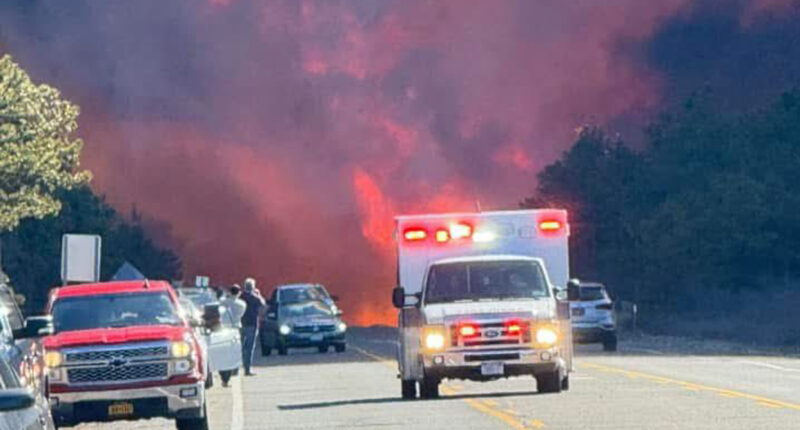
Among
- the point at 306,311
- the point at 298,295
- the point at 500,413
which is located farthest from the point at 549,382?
the point at 298,295

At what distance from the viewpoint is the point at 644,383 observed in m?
31.6

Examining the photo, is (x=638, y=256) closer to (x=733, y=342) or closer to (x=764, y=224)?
(x=764, y=224)

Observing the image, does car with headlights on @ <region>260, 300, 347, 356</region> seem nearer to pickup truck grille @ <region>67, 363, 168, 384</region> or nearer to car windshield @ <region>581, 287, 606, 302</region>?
car windshield @ <region>581, 287, 606, 302</region>

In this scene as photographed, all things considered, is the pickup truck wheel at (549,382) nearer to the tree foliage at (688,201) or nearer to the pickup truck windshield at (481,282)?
the pickup truck windshield at (481,282)

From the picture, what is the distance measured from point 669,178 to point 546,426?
84.7 m

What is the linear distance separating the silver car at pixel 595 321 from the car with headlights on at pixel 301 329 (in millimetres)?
8805

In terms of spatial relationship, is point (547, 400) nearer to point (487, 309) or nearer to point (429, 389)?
point (487, 309)

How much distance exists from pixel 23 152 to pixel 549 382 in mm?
34402

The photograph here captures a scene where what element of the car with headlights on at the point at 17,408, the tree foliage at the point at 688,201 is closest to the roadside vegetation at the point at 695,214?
the tree foliage at the point at 688,201

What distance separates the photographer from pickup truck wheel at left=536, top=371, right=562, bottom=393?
94.8ft

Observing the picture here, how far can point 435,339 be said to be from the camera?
28.4m

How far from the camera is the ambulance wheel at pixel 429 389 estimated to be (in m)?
28.9

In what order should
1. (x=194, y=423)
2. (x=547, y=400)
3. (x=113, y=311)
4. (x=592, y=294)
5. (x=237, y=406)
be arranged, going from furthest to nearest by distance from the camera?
(x=592, y=294) → (x=237, y=406) → (x=547, y=400) → (x=113, y=311) → (x=194, y=423)

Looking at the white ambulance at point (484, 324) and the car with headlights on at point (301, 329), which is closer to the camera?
the white ambulance at point (484, 324)
